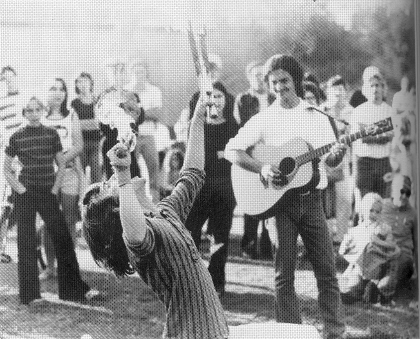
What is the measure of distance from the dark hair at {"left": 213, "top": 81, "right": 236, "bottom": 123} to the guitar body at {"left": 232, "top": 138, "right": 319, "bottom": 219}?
185 millimetres

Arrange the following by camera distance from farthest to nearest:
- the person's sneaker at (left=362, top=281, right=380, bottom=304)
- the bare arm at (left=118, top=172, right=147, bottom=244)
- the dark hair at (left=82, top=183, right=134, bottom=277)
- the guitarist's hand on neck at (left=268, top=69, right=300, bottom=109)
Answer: the person's sneaker at (left=362, top=281, right=380, bottom=304) < the guitarist's hand on neck at (left=268, top=69, right=300, bottom=109) < the dark hair at (left=82, top=183, right=134, bottom=277) < the bare arm at (left=118, top=172, right=147, bottom=244)

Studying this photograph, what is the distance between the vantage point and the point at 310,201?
306 centimetres


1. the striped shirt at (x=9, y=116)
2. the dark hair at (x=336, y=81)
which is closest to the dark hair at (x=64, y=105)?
the striped shirt at (x=9, y=116)

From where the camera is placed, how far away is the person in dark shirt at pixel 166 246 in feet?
9.53

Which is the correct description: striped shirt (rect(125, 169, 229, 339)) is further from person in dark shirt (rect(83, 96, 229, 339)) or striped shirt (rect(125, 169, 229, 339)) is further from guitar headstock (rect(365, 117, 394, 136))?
guitar headstock (rect(365, 117, 394, 136))

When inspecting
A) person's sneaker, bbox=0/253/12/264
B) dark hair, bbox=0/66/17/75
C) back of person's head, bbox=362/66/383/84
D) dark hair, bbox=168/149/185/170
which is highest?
back of person's head, bbox=362/66/383/84

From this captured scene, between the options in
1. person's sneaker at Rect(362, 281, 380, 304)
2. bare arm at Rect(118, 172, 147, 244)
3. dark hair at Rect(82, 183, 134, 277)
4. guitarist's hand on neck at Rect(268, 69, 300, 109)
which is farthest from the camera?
person's sneaker at Rect(362, 281, 380, 304)

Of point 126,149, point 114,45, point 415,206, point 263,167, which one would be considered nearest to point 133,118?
point 126,149

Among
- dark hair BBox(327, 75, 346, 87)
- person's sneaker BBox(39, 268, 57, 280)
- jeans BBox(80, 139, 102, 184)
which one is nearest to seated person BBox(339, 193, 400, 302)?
dark hair BBox(327, 75, 346, 87)

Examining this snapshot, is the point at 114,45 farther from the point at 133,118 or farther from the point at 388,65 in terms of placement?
the point at 388,65

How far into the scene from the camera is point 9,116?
119 inches

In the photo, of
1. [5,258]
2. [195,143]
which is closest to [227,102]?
[195,143]

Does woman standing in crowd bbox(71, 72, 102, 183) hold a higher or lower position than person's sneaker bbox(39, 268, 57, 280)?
higher

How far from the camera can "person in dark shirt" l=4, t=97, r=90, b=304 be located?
3043mm
